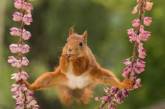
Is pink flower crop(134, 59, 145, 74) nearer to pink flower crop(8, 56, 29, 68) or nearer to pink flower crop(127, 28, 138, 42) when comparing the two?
Answer: pink flower crop(127, 28, 138, 42)

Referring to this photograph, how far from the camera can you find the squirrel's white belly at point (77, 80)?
1.30 m

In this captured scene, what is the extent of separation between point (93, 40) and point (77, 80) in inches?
121

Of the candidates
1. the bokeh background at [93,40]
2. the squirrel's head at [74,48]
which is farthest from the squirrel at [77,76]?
the bokeh background at [93,40]

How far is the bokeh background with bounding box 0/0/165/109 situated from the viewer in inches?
135

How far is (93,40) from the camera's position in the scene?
4.37 metres

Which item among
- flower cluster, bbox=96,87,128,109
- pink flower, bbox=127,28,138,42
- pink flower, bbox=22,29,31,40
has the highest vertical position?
pink flower, bbox=22,29,31,40

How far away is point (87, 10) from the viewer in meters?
4.30

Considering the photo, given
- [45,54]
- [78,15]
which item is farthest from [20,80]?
[45,54]

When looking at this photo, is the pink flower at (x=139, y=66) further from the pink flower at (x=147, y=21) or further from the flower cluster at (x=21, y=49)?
the flower cluster at (x=21, y=49)

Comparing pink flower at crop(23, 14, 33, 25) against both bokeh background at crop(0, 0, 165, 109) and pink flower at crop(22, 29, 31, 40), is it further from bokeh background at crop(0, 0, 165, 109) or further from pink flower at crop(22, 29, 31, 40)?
bokeh background at crop(0, 0, 165, 109)

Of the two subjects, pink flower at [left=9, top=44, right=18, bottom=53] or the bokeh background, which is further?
the bokeh background

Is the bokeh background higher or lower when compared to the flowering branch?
higher

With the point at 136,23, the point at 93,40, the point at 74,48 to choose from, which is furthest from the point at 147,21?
the point at 93,40

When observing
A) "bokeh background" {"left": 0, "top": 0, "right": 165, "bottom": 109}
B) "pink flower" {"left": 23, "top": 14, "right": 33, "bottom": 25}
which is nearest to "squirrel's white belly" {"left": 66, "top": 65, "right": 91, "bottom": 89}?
"pink flower" {"left": 23, "top": 14, "right": 33, "bottom": 25}
